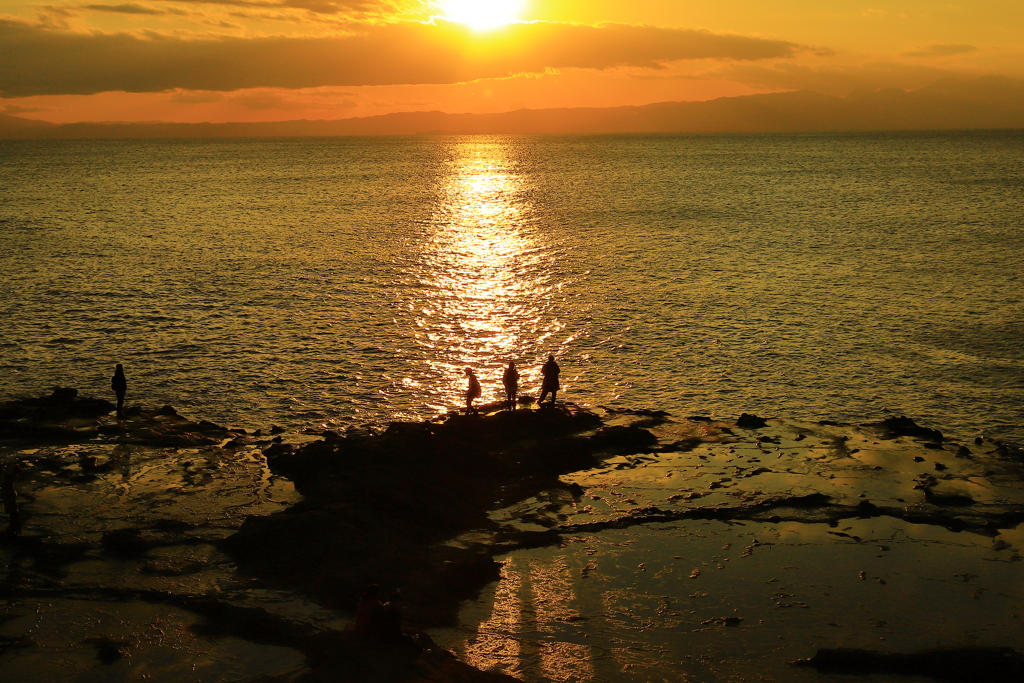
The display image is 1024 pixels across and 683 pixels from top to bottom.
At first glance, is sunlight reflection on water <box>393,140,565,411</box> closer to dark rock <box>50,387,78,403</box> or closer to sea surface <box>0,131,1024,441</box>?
sea surface <box>0,131,1024,441</box>

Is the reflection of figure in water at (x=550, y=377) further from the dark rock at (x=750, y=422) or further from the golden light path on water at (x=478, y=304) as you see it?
the dark rock at (x=750, y=422)

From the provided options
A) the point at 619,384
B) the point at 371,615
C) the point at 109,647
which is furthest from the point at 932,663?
the point at 619,384

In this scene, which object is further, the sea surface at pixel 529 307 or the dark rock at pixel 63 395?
the sea surface at pixel 529 307

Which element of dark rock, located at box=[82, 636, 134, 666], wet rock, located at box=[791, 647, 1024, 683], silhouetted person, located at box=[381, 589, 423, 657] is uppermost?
silhouetted person, located at box=[381, 589, 423, 657]

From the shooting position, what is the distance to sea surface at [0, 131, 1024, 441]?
112 feet

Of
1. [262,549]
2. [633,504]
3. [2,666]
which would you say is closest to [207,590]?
[262,549]

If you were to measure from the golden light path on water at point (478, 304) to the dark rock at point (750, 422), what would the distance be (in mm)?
9673

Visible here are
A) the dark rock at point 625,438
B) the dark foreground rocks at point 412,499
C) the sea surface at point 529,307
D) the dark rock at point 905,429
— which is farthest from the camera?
the sea surface at point 529,307

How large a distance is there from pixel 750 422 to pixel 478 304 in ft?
86.3

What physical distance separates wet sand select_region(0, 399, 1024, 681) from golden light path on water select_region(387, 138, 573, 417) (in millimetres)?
9402

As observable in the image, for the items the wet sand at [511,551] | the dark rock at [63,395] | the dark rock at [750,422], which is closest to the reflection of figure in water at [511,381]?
the wet sand at [511,551]

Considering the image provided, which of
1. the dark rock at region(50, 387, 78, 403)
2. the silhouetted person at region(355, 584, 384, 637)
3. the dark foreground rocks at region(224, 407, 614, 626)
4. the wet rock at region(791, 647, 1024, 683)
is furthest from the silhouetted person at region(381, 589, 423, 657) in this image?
the dark rock at region(50, 387, 78, 403)

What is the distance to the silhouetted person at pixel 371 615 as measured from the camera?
13.9m

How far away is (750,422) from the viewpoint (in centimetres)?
2873
